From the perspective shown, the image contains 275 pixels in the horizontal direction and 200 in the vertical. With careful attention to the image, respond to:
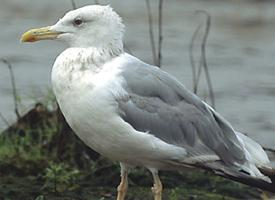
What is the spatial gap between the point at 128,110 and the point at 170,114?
31cm

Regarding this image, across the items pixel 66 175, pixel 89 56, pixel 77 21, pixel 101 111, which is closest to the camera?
pixel 101 111

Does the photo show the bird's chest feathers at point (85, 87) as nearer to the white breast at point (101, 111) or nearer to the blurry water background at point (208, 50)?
the white breast at point (101, 111)

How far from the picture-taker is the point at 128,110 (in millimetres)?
6312

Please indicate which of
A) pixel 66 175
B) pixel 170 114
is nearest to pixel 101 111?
pixel 170 114

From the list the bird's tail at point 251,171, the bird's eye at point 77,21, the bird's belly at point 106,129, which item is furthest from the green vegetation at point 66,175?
the bird's eye at point 77,21

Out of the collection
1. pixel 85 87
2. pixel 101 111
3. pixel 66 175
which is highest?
pixel 85 87

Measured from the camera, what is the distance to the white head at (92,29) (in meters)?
6.51

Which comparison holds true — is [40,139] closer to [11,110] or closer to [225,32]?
[11,110]

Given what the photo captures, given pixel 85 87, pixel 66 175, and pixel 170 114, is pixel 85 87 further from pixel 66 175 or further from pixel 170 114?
pixel 66 175

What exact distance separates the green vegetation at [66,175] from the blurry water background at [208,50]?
772 millimetres

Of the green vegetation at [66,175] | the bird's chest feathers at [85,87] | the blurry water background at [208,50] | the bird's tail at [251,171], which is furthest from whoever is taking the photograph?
the blurry water background at [208,50]

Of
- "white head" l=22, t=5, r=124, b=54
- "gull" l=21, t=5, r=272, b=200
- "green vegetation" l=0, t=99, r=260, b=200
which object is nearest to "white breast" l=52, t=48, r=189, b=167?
"gull" l=21, t=5, r=272, b=200

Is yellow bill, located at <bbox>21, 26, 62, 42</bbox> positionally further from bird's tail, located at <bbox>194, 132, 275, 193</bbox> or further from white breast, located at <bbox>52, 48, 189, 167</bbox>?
bird's tail, located at <bbox>194, 132, 275, 193</bbox>

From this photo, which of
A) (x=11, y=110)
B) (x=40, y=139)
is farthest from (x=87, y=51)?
(x=11, y=110)
